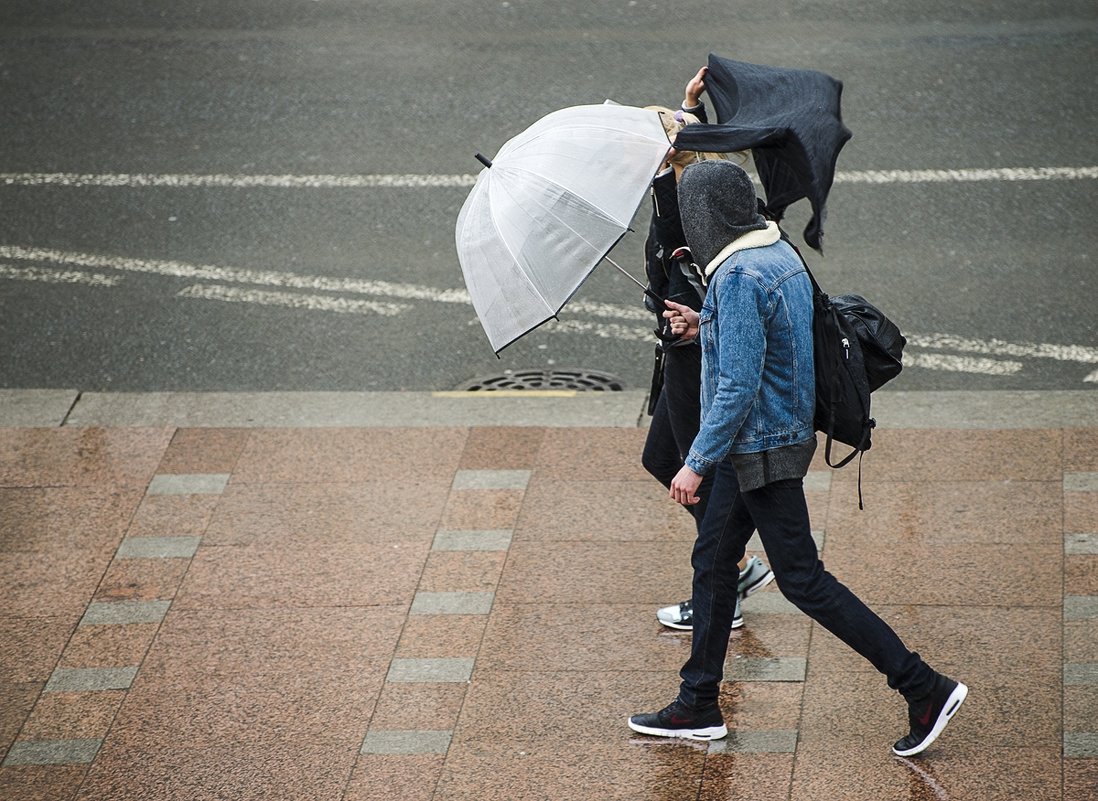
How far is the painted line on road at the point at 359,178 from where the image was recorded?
917 cm

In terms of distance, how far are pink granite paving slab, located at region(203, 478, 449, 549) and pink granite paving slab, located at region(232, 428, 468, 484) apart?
0.09 meters

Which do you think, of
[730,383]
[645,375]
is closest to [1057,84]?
[645,375]

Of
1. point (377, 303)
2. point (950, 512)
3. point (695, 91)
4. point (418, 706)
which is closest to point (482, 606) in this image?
point (418, 706)

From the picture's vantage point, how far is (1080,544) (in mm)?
5699

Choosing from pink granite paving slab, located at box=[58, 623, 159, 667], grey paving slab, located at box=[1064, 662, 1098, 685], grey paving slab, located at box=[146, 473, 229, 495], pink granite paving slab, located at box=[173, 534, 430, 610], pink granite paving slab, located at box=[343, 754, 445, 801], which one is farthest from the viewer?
grey paving slab, located at box=[146, 473, 229, 495]

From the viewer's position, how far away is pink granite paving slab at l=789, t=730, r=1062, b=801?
14.7 feet

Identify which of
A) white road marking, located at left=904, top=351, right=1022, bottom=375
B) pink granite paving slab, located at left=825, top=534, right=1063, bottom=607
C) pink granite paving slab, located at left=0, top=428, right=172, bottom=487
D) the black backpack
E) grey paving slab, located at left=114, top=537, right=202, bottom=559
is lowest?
pink granite paving slab, located at left=0, top=428, right=172, bottom=487

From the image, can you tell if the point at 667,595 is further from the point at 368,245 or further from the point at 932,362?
the point at 368,245

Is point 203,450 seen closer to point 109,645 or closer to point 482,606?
point 109,645

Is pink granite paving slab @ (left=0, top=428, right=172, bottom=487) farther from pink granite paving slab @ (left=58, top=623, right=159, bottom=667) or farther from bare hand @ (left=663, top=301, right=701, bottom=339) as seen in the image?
bare hand @ (left=663, top=301, right=701, bottom=339)

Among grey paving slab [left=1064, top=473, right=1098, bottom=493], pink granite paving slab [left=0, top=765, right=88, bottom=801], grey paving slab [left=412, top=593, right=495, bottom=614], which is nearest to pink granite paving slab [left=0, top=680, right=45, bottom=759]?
pink granite paving slab [left=0, top=765, right=88, bottom=801]

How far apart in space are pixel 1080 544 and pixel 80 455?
456cm

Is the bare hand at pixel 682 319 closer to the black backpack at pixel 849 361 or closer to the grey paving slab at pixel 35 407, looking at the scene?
the black backpack at pixel 849 361

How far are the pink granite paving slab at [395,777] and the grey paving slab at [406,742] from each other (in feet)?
0.08
